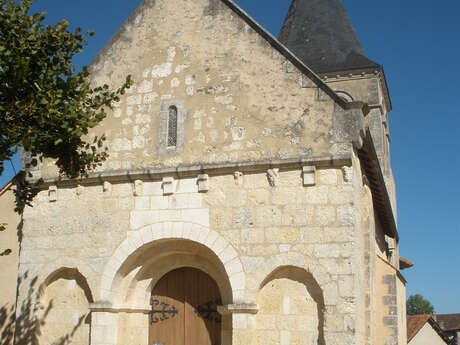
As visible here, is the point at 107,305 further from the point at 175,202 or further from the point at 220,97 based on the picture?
the point at 220,97

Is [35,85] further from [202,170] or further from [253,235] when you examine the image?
[253,235]

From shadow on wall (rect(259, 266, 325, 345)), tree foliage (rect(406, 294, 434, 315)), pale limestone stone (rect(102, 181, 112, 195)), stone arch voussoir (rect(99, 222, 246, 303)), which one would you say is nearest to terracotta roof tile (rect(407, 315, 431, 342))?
shadow on wall (rect(259, 266, 325, 345))

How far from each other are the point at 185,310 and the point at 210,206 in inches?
68.9

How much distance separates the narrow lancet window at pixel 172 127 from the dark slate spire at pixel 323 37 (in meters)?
11.8

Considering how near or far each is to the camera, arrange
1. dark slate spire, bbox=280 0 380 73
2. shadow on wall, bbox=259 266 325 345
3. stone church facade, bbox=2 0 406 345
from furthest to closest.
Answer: dark slate spire, bbox=280 0 380 73
stone church facade, bbox=2 0 406 345
shadow on wall, bbox=259 266 325 345

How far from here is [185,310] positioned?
933 centimetres

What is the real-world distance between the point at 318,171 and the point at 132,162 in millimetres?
2881

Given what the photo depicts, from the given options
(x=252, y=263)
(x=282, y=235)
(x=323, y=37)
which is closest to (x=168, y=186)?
(x=252, y=263)

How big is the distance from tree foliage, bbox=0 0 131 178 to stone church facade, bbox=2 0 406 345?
2.20 metres

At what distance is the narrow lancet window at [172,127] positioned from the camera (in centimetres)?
933

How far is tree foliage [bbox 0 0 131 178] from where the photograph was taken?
6637 millimetres

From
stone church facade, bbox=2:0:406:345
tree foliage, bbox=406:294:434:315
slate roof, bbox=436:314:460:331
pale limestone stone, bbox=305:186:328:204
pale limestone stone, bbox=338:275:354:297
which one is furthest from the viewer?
tree foliage, bbox=406:294:434:315

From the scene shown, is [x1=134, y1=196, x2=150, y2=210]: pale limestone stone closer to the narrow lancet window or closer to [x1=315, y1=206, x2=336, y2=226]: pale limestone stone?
the narrow lancet window

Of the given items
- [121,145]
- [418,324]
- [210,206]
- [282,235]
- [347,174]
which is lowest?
[418,324]
